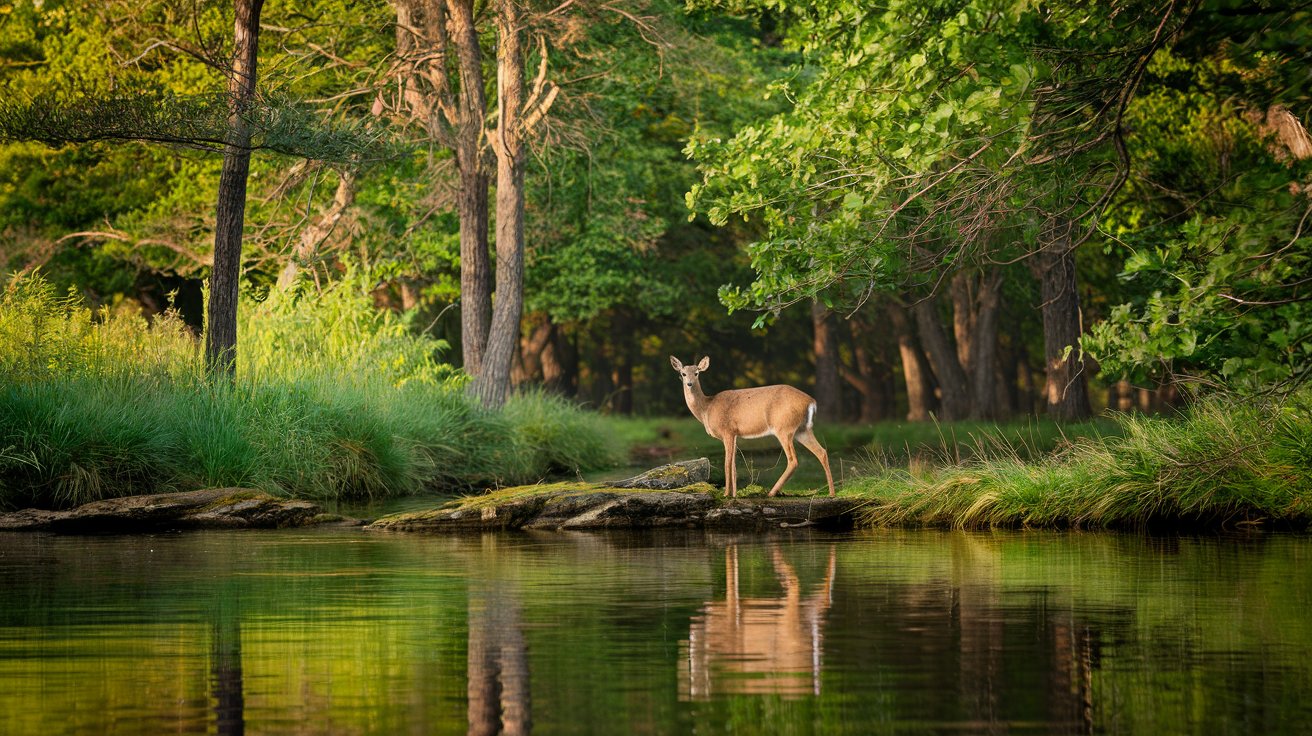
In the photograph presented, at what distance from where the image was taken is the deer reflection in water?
6.51 metres

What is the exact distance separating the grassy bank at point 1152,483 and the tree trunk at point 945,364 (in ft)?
83.3

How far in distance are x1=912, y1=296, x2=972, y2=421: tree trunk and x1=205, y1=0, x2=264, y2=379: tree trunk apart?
23441mm

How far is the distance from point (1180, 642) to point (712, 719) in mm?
2984

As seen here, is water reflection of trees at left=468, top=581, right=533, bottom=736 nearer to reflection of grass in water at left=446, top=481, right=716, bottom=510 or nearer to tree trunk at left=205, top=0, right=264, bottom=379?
reflection of grass in water at left=446, top=481, right=716, bottom=510

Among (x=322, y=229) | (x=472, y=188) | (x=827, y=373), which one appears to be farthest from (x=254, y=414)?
(x=827, y=373)

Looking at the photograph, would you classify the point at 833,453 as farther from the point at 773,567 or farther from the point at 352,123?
the point at 773,567

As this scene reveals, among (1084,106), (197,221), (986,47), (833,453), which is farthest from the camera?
(197,221)

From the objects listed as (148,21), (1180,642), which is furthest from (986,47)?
(148,21)

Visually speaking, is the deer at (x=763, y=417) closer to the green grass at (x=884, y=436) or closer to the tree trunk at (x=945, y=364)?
the green grass at (x=884, y=436)

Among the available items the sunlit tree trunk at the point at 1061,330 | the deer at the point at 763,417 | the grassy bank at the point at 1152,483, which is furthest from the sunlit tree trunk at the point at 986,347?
the grassy bank at the point at 1152,483

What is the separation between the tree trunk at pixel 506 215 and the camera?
2972 centimetres

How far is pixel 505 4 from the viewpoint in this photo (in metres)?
29.7

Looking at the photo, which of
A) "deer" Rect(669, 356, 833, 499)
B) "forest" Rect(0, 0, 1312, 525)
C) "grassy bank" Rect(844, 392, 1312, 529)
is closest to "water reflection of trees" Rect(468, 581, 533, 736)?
"forest" Rect(0, 0, 1312, 525)

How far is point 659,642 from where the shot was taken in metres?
7.78
